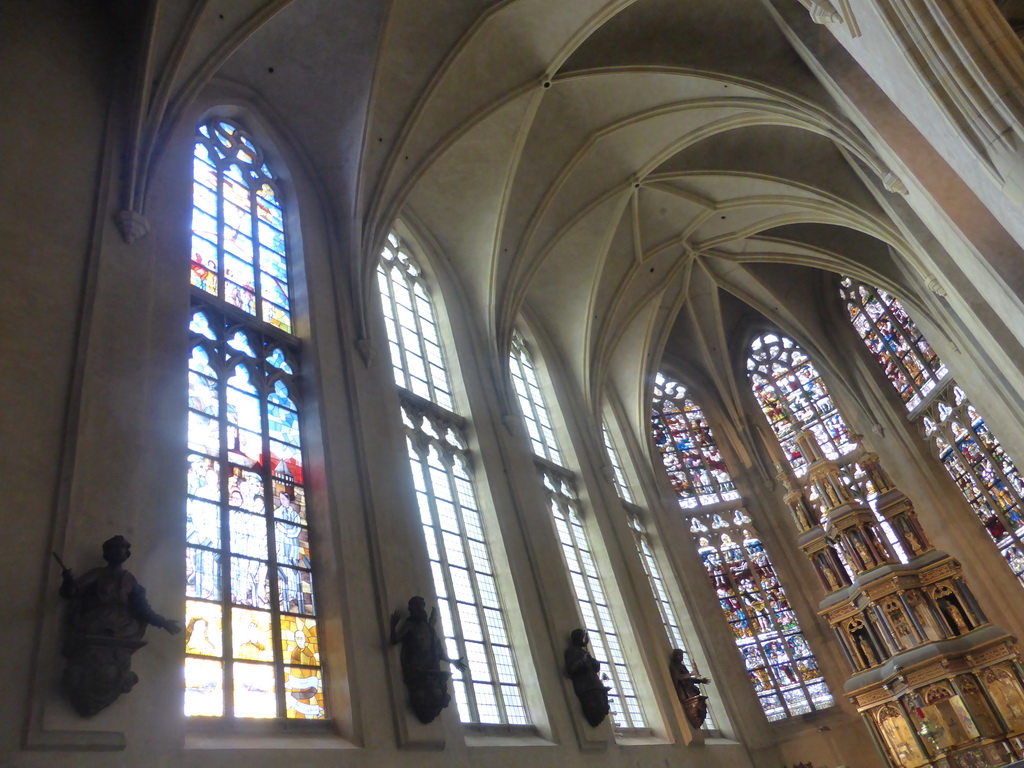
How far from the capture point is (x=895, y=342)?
19.5 metres

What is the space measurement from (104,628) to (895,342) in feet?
60.0

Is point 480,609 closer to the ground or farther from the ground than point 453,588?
closer to the ground

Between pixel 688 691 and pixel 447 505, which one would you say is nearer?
pixel 447 505

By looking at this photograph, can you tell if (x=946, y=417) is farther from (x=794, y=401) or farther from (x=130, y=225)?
(x=130, y=225)

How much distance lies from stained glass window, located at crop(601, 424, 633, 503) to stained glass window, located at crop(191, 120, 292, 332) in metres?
8.12

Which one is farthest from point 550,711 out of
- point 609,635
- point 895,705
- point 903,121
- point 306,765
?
point 903,121

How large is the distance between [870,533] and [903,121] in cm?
848

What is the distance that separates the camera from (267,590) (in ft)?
27.0

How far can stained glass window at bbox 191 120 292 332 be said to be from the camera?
1025cm

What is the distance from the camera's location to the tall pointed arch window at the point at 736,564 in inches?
683

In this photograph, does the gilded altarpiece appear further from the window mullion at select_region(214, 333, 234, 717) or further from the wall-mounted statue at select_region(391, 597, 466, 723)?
the window mullion at select_region(214, 333, 234, 717)

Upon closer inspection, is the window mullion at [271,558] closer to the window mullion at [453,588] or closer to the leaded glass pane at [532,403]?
the window mullion at [453,588]

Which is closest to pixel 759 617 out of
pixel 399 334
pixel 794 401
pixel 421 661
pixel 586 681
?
pixel 794 401

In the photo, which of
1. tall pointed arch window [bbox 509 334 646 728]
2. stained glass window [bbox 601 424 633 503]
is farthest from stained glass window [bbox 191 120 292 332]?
stained glass window [bbox 601 424 633 503]
